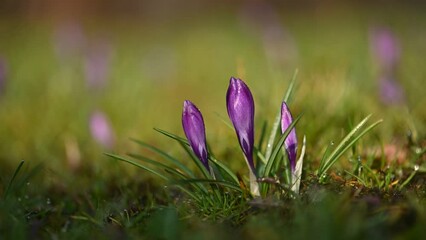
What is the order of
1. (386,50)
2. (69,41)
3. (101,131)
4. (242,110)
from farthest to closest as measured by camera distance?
(69,41) < (386,50) < (101,131) < (242,110)

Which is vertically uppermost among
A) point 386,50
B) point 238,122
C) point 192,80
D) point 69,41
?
point 238,122

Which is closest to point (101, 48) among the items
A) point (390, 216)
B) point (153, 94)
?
point (153, 94)

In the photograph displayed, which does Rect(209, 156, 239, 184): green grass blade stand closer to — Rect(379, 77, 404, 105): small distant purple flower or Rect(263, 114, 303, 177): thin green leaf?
Rect(263, 114, 303, 177): thin green leaf

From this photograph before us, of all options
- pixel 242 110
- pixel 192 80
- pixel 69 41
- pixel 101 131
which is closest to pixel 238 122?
pixel 242 110

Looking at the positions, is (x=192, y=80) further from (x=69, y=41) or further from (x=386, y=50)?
(x=386, y=50)

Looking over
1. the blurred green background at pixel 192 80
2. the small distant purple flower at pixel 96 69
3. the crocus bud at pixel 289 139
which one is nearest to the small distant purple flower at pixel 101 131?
the blurred green background at pixel 192 80

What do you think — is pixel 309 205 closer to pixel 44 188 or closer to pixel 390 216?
pixel 390 216

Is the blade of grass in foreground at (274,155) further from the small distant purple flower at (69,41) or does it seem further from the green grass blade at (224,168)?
the small distant purple flower at (69,41)
